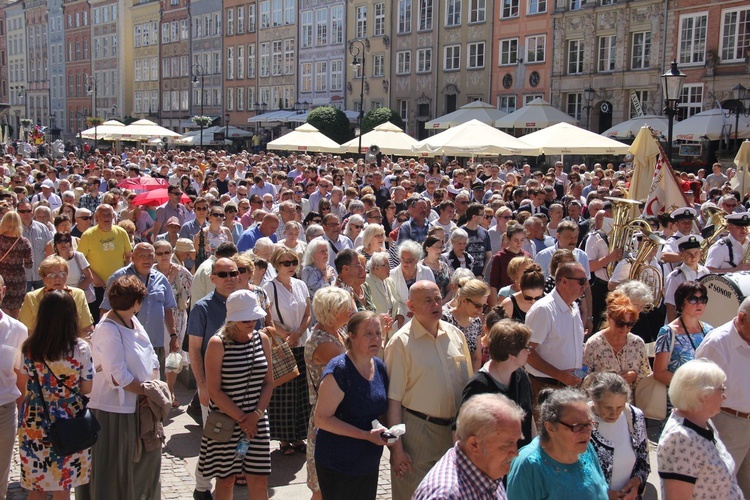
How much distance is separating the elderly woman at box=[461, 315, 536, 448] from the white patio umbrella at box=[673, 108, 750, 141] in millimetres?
22640

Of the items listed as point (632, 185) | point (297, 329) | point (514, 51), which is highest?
point (514, 51)

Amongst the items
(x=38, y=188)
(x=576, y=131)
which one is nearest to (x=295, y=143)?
(x=576, y=131)

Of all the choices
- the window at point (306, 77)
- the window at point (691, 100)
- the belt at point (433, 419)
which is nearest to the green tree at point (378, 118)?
the window at point (691, 100)

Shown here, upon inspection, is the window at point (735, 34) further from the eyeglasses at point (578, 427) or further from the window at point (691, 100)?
the eyeglasses at point (578, 427)

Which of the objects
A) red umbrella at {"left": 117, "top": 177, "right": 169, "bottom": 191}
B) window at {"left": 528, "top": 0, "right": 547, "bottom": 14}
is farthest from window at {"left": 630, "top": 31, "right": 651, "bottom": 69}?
red umbrella at {"left": 117, "top": 177, "right": 169, "bottom": 191}

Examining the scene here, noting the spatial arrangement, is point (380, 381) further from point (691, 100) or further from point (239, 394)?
point (691, 100)

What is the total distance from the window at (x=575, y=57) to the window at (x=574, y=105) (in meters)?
1.07

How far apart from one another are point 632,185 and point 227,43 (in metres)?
57.4

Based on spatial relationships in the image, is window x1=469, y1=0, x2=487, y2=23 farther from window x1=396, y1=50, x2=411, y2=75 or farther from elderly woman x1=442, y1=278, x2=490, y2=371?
Answer: elderly woman x1=442, y1=278, x2=490, y2=371

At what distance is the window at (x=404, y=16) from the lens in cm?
4662

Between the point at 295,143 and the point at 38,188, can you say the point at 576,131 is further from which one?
the point at 38,188

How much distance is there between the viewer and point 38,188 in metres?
15.4

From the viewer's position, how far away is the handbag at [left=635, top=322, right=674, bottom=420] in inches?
236

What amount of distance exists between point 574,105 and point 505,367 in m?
34.6
